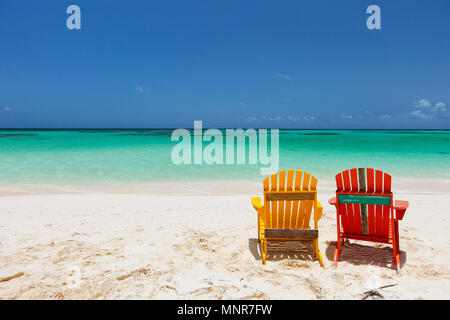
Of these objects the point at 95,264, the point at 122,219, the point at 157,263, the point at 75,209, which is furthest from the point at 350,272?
the point at 75,209

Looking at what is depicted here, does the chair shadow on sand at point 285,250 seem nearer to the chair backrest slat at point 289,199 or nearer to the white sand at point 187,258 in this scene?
the white sand at point 187,258

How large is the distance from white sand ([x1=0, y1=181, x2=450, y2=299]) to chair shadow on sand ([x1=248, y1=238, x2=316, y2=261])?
3 centimetres

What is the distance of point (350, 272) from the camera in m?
3.07

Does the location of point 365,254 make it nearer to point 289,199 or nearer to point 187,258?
point 289,199

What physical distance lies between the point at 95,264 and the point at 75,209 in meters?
3.02

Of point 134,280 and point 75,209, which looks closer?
point 134,280

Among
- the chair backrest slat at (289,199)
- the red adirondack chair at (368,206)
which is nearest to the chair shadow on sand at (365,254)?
the red adirondack chair at (368,206)

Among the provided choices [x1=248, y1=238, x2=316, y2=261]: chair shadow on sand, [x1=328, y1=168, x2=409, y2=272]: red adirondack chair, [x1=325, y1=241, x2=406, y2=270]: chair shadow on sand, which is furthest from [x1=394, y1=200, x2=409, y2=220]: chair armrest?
[x1=248, y1=238, x2=316, y2=261]: chair shadow on sand

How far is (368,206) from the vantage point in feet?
10.9

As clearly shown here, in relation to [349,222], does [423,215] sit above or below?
below

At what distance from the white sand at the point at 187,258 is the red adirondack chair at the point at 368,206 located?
1.13 ft
